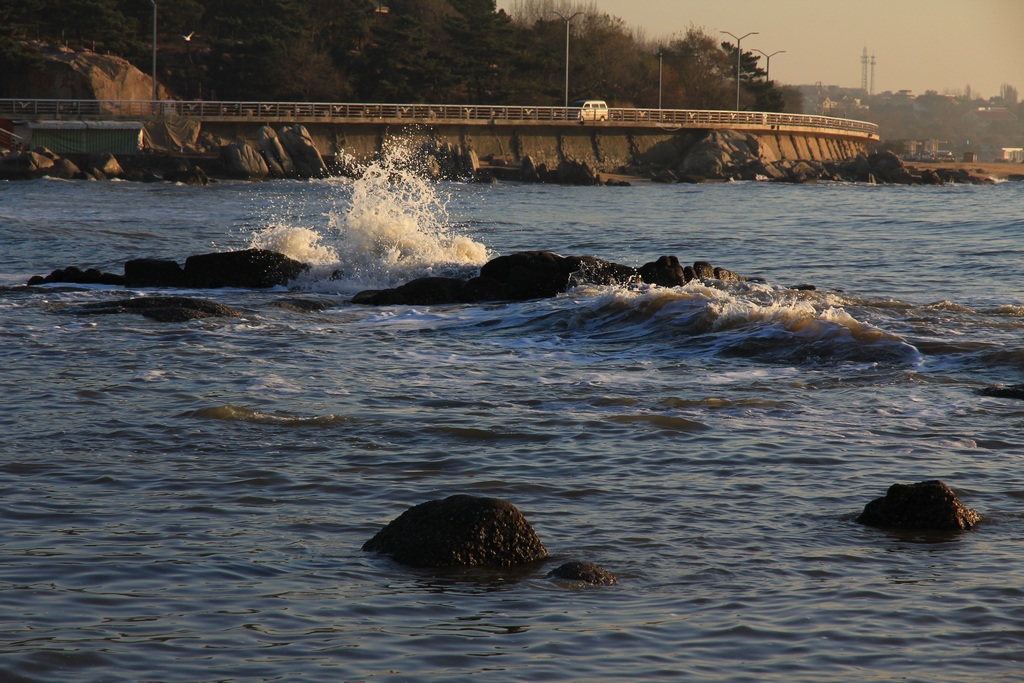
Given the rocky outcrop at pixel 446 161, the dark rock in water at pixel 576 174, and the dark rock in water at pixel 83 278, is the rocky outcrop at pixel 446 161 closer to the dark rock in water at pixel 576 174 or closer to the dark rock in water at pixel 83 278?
the dark rock in water at pixel 576 174

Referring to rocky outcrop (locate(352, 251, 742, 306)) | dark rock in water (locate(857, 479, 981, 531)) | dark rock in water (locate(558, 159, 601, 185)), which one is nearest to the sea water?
dark rock in water (locate(857, 479, 981, 531))

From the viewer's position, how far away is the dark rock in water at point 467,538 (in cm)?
538

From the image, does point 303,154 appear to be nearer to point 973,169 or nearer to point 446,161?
point 446,161

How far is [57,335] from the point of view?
42.0 feet

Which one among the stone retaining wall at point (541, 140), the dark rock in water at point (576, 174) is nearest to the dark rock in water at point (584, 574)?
the stone retaining wall at point (541, 140)

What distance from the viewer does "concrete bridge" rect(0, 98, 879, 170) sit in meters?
58.3

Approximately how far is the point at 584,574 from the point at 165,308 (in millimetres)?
10342

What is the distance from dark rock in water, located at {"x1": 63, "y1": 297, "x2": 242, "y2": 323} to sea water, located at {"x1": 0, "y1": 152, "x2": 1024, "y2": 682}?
0.88ft

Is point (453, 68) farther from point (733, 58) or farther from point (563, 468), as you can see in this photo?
point (563, 468)

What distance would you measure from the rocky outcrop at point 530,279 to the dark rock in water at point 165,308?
2.62 meters

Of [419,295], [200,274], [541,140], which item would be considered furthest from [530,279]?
[541,140]

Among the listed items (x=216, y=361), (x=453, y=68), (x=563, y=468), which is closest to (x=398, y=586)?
(x=563, y=468)

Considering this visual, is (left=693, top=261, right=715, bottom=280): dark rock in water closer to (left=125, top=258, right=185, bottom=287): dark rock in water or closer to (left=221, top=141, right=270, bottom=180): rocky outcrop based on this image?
(left=125, top=258, right=185, bottom=287): dark rock in water

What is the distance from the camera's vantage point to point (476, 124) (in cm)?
6844
